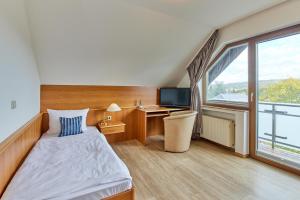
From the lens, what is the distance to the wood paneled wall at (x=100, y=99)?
3.25 metres

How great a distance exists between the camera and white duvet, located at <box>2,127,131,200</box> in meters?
1.29

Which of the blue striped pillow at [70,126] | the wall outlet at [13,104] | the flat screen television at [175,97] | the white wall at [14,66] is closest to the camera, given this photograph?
the white wall at [14,66]

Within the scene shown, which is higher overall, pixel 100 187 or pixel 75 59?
pixel 75 59

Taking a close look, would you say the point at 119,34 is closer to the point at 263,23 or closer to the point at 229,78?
the point at 263,23

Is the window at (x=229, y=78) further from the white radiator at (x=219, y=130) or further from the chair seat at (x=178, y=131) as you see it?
the chair seat at (x=178, y=131)

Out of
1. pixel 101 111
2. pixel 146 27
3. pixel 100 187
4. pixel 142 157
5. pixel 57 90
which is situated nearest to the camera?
pixel 100 187

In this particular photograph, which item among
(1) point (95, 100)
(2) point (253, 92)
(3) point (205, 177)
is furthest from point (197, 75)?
(1) point (95, 100)

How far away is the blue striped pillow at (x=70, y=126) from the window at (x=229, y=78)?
2938mm

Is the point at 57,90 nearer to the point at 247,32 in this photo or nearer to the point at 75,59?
the point at 75,59

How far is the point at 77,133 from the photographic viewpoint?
288 centimetres

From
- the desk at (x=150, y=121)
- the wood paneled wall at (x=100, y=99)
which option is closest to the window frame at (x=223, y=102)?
the desk at (x=150, y=121)

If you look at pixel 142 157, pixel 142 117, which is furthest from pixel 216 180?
pixel 142 117

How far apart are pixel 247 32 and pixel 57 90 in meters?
3.74

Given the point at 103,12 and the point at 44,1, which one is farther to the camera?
the point at 103,12
